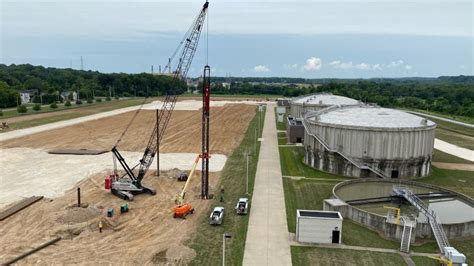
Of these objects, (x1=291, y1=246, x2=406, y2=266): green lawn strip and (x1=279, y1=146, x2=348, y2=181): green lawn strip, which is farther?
(x1=279, y1=146, x2=348, y2=181): green lawn strip

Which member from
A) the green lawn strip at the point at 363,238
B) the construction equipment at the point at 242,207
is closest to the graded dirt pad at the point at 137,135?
the construction equipment at the point at 242,207

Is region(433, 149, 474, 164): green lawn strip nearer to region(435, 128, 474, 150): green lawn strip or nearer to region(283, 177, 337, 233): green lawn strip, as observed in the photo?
region(435, 128, 474, 150): green lawn strip

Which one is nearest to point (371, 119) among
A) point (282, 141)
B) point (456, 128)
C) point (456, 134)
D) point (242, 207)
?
point (282, 141)

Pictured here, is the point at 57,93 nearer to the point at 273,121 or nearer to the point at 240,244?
the point at 273,121

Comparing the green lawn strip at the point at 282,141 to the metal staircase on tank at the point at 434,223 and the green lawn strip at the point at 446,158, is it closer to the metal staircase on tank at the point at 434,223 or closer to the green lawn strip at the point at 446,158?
the green lawn strip at the point at 446,158

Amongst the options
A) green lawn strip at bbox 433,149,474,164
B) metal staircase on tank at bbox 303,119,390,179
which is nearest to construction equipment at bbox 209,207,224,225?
metal staircase on tank at bbox 303,119,390,179

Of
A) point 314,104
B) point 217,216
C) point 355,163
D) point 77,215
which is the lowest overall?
point 77,215

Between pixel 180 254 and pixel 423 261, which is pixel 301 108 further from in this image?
pixel 180 254
